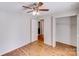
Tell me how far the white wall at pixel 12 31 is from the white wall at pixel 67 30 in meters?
2.27

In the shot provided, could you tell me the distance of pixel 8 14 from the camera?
3.70 metres

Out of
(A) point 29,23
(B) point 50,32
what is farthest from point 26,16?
(B) point 50,32

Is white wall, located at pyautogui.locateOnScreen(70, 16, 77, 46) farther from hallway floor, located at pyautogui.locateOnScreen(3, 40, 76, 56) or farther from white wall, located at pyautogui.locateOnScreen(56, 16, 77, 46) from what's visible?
hallway floor, located at pyautogui.locateOnScreen(3, 40, 76, 56)

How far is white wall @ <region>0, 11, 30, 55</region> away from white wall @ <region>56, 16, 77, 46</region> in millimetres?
2268

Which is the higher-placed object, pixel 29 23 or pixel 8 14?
pixel 8 14

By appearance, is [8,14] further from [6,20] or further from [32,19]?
[32,19]

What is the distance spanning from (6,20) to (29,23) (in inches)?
75.2

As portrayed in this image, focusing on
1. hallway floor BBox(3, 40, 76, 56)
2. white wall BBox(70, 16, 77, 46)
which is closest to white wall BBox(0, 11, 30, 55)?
hallway floor BBox(3, 40, 76, 56)

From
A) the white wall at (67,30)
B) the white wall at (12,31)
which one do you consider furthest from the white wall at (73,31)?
the white wall at (12,31)

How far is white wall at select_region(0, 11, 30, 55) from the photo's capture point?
3.48m

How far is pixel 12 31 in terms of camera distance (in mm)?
3936

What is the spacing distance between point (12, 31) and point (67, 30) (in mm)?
3325

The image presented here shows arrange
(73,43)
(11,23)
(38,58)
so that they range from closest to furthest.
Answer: (38,58) < (11,23) < (73,43)

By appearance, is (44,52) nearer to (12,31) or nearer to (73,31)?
(12,31)
